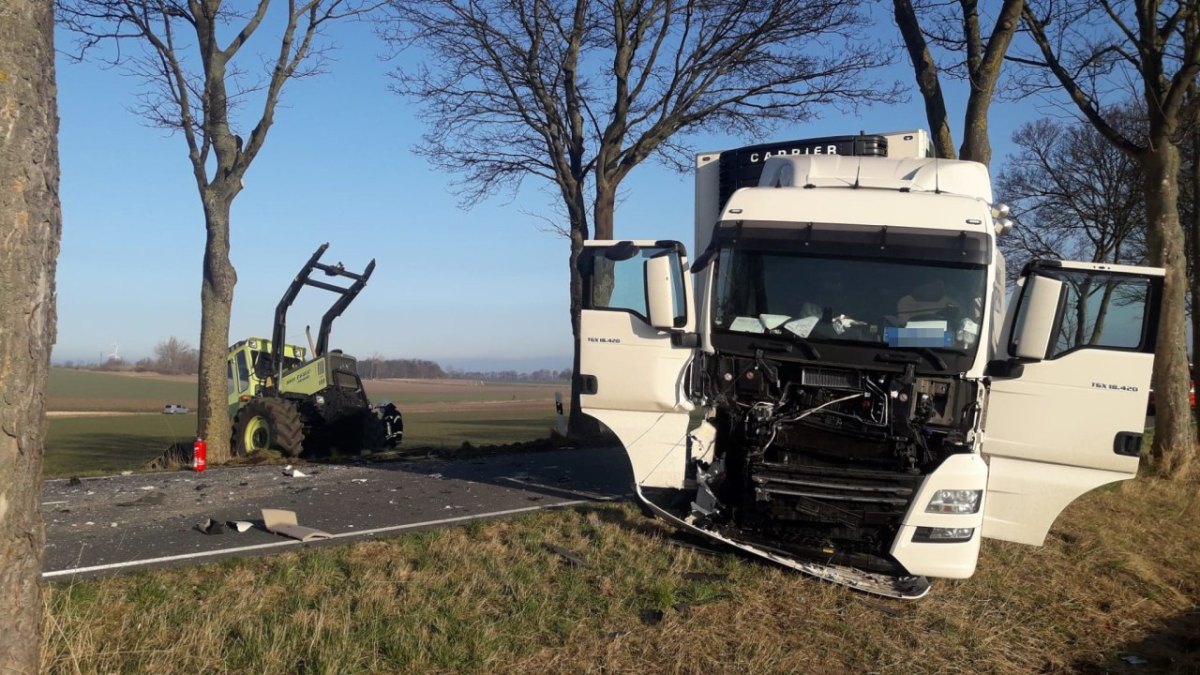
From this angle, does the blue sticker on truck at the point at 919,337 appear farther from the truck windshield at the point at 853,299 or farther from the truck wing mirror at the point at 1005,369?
the truck wing mirror at the point at 1005,369

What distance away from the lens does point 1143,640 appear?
698 cm

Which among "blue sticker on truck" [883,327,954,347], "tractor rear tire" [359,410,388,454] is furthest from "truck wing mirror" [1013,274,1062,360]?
"tractor rear tire" [359,410,388,454]

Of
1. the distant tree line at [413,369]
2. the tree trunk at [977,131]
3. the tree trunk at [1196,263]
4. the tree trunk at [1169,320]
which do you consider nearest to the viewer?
the tree trunk at [977,131]

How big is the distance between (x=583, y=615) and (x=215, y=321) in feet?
36.7

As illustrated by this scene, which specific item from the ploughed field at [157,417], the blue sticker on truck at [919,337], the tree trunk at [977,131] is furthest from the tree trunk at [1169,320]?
the ploughed field at [157,417]

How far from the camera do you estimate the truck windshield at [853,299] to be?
712cm

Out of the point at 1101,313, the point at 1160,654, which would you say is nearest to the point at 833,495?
the point at 1160,654

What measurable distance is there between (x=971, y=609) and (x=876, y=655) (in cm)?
141

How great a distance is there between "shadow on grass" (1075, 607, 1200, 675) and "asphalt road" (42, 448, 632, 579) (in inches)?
185

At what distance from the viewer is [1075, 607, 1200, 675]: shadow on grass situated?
249 inches

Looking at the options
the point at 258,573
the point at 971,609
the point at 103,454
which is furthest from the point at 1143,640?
the point at 103,454

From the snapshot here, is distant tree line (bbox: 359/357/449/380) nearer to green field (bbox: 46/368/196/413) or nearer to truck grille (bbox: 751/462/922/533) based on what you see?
green field (bbox: 46/368/196/413)

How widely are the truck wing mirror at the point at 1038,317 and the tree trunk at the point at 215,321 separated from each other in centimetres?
1194

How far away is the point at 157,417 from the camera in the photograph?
51531 millimetres
